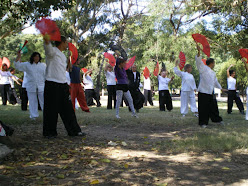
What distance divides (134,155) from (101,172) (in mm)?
921

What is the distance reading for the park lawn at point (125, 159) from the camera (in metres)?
3.36

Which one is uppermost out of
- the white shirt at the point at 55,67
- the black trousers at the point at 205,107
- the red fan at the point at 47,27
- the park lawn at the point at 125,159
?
the red fan at the point at 47,27

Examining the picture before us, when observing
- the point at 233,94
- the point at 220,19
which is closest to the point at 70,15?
the point at 220,19

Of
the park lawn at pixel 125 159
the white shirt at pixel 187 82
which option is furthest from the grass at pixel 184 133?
the white shirt at pixel 187 82

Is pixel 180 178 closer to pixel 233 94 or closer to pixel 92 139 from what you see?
pixel 92 139

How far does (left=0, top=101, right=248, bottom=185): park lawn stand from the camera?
3.36 m

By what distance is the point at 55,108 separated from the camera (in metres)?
5.48

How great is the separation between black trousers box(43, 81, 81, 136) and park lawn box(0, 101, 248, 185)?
216mm

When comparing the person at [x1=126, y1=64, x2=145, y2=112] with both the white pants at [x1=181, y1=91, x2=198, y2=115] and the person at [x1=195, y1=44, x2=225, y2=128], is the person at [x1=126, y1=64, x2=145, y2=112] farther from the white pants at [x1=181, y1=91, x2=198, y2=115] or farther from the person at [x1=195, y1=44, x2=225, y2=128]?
the person at [x1=195, y1=44, x2=225, y2=128]

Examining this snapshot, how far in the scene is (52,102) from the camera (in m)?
5.45

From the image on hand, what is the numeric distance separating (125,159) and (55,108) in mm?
1893

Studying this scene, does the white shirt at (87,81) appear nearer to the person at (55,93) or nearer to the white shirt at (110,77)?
the white shirt at (110,77)

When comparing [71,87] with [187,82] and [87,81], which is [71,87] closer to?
[187,82]

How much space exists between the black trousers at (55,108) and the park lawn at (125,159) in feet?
0.71
